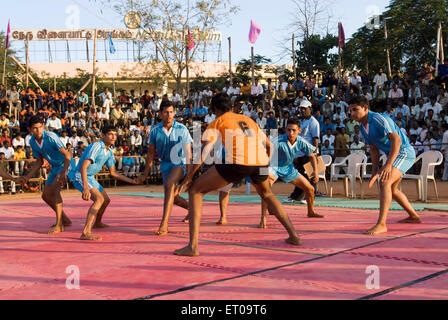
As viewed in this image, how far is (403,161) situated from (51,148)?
5.08 m

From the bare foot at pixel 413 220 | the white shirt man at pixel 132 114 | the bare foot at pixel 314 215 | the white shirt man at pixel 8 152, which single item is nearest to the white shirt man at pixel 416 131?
the bare foot at pixel 314 215

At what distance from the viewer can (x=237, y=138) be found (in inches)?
204

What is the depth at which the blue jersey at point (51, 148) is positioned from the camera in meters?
7.44

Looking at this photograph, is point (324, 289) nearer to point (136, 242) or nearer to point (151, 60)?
point (136, 242)

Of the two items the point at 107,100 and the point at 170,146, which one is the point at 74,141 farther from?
the point at 170,146

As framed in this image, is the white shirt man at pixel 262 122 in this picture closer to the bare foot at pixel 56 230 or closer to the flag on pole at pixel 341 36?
the flag on pole at pixel 341 36

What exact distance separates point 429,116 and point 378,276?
13.2 meters

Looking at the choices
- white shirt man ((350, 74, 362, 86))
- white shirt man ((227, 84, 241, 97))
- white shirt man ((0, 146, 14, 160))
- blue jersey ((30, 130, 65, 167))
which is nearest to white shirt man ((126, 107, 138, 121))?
white shirt man ((227, 84, 241, 97))

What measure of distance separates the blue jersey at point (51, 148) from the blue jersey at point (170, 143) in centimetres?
149

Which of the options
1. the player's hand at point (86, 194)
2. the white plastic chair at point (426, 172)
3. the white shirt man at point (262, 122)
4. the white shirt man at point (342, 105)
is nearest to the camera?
the player's hand at point (86, 194)

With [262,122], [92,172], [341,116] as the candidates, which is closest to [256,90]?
[262,122]

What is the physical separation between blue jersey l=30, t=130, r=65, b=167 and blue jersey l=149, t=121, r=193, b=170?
1.49m

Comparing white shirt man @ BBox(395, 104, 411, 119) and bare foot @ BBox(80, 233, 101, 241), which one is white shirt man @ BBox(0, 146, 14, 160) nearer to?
bare foot @ BBox(80, 233, 101, 241)

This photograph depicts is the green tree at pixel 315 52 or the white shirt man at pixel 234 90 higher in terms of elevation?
the green tree at pixel 315 52
